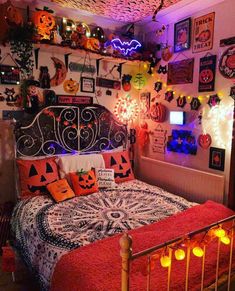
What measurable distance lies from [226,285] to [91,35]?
297 centimetres

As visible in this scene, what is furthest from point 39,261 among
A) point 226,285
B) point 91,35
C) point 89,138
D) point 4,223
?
point 91,35

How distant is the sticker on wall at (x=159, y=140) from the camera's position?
3468 millimetres

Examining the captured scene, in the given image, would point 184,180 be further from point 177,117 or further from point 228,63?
point 228,63

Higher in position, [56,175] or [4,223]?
[56,175]

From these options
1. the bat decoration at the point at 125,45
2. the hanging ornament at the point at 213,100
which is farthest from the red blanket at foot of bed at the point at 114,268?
the bat decoration at the point at 125,45

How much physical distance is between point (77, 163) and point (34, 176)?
523 millimetres

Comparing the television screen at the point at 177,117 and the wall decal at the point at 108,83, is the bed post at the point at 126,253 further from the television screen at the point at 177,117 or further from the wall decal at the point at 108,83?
the wall decal at the point at 108,83

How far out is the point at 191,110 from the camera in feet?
10.1

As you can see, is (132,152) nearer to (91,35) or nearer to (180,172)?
(180,172)

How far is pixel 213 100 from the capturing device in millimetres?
2820

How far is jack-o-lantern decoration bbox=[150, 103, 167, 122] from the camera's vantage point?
3.41m

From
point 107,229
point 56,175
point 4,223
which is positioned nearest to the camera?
point 107,229

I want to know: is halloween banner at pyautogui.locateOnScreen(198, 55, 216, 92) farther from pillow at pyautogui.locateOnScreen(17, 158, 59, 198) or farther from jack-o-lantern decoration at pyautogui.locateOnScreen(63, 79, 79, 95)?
pillow at pyautogui.locateOnScreen(17, 158, 59, 198)

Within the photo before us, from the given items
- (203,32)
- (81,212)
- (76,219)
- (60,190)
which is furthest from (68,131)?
(203,32)
